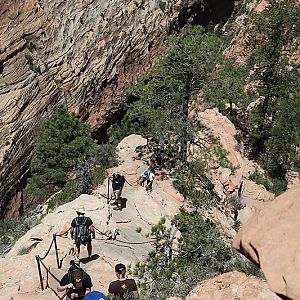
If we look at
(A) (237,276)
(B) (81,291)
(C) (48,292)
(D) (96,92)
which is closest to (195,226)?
(C) (48,292)

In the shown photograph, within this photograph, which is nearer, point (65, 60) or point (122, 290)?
point (122, 290)

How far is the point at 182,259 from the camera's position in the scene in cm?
1270

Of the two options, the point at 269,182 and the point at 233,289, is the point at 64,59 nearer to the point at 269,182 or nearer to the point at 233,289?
the point at 269,182

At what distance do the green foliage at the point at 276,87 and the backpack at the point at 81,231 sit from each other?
15646mm

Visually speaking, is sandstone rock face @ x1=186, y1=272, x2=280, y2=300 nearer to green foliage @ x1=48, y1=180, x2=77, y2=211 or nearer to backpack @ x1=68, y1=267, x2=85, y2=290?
backpack @ x1=68, y1=267, x2=85, y2=290

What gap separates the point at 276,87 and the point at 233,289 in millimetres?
20382

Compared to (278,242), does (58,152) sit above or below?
below

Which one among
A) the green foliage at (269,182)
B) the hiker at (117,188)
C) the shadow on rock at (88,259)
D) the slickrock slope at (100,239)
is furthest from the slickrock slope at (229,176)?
the shadow on rock at (88,259)

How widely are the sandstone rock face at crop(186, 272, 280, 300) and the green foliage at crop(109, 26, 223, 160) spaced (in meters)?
11.9

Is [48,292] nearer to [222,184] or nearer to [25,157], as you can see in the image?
[222,184]

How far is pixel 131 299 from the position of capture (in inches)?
352

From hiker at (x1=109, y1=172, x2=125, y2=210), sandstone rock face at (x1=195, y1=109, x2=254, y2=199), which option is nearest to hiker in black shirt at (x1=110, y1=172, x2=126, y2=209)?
hiker at (x1=109, y1=172, x2=125, y2=210)

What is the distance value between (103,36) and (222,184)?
59.9 ft

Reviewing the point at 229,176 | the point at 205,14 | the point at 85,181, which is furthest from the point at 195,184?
the point at 205,14
